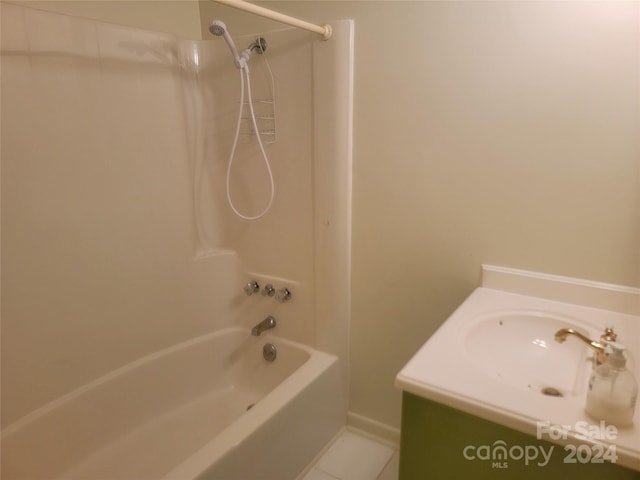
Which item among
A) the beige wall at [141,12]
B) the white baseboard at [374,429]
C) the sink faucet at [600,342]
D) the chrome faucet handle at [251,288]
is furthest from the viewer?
the chrome faucet handle at [251,288]

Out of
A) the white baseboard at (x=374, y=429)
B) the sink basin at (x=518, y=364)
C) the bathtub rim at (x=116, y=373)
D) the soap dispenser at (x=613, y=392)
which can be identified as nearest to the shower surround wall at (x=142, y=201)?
the bathtub rim at (x=116, y=373)

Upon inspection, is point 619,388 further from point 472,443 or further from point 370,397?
point 370,397

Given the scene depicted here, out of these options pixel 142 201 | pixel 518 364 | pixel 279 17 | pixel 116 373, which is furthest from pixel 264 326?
pixel 279 17

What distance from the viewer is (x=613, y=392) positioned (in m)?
0.73

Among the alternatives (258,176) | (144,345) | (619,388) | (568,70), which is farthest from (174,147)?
(619,388)

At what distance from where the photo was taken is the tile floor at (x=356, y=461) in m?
1.62

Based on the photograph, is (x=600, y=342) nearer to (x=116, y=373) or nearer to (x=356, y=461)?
(x=356, y=461)

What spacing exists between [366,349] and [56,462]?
1241mm

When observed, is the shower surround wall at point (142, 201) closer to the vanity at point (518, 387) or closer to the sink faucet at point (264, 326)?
the sink faucet at point (264, 326)

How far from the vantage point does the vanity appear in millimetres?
753

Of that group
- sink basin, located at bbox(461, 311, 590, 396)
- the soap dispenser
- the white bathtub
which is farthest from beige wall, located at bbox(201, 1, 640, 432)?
the soap dispenser

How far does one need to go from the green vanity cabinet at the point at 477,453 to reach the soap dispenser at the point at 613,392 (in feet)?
0.25

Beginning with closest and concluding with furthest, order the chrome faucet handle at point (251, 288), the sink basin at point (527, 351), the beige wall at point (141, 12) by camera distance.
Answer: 1. the sink basin at point (527, 351)
2. the beige wall at point (141, 12)
3. the chrome faucet handle at point (251, 288)

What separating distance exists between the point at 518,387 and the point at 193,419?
143 cm
